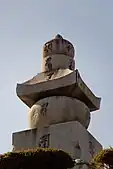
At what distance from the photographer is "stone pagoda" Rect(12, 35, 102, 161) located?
23.9m

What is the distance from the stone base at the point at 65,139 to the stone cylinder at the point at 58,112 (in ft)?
1.36

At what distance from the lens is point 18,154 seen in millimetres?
16109

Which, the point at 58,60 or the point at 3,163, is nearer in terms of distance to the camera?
the point at 3,163

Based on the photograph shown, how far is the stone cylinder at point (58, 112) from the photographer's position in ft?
80.5

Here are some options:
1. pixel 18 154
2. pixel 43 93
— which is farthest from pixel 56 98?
pixel 18 154

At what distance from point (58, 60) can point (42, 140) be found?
441 centimetres

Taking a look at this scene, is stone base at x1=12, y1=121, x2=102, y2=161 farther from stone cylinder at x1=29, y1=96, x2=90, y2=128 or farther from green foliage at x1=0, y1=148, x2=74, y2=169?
green foliage at x1=0, y1=148, x2=74, y2=169

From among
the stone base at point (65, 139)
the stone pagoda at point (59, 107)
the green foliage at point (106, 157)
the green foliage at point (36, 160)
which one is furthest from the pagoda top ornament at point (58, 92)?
the green foliage at point (106, 157)

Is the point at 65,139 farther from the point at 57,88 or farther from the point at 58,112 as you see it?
the point at 57,88

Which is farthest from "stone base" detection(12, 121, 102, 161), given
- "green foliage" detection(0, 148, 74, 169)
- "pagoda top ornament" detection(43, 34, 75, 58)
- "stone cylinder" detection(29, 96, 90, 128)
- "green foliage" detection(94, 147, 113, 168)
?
"green foliage" detection(94, 147, 113, 168)

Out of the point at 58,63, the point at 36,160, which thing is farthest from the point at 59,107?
the point at 36,160

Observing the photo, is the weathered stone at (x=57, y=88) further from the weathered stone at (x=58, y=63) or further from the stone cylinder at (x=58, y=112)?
the stone cylinder at (x=58, y=112)

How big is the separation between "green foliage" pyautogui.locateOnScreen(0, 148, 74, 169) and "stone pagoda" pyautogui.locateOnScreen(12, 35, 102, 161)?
6.95 meters

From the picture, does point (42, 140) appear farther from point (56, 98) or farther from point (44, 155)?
point (44, 155)
